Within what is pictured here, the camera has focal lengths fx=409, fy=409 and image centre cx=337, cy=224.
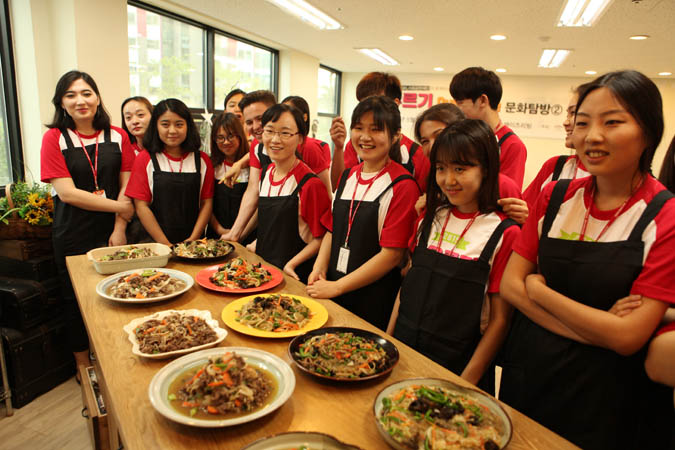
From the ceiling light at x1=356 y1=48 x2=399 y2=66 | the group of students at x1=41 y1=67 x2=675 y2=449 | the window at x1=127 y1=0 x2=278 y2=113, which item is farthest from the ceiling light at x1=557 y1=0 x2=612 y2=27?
the window at x1=127 y1=0 x2=278 y2=113

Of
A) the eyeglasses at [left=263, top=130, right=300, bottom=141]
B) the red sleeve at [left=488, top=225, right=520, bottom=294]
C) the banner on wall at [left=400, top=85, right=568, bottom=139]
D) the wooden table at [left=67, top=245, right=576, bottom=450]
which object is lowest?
the wooden table at [left=67, top=245, right=576, bottom=450]

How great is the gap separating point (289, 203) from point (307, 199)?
113 millimetres

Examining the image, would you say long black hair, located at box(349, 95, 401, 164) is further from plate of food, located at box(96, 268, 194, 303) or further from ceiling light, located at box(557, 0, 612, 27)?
ceiling light, located at box(557, 0, 612, 27)

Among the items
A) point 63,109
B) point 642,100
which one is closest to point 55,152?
point 63,109

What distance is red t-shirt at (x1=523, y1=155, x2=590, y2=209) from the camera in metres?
2.14

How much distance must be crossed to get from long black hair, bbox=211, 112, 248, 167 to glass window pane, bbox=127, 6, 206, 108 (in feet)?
8.61

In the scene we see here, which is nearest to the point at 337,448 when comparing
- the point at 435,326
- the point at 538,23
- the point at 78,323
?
the point at 435,326

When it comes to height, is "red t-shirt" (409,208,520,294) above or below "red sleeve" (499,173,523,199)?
below

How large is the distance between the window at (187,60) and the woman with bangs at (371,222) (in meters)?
4.13

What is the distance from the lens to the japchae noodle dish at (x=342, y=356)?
1281 millimetres

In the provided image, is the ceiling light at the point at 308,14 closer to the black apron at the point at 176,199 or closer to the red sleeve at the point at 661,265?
the black apron at the point at 176,199

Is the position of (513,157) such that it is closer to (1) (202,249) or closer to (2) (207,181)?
(1) (202,249)

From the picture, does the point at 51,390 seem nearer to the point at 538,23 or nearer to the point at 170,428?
the point at 170,428

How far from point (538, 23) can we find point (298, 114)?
440 centimetres
